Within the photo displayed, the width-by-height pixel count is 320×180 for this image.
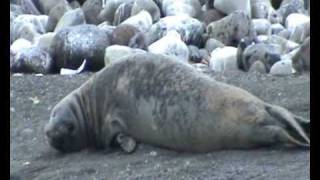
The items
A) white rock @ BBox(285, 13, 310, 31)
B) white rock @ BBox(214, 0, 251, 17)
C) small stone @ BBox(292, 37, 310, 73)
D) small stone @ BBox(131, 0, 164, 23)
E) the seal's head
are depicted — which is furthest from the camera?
small stone @ BBox(131, 0, 164, 23)

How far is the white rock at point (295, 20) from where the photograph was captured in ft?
37.9

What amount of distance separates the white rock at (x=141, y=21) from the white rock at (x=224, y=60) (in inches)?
68.9

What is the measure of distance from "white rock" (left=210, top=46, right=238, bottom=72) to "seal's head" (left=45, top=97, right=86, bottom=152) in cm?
359

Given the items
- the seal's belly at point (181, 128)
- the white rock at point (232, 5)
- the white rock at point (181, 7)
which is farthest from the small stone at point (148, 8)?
the seal's belly at point (181, 128)

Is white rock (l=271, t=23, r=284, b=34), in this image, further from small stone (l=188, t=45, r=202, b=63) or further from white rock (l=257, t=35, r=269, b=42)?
small stone (l=188, t=45, r=202, b=63)

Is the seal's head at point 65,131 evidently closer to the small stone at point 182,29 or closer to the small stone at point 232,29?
the small stone at point 182,29

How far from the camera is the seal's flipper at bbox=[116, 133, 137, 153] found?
17.2 ft

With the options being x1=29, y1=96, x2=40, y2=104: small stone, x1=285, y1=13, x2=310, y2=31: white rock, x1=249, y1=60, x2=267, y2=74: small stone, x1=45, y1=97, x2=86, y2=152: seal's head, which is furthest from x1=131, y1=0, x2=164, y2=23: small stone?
x1=45, y1=97, x2=86, y2=152: seal's head

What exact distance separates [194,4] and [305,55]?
5.26 metres

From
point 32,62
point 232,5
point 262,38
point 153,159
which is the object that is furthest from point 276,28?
point 153,159

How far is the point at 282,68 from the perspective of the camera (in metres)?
8.11

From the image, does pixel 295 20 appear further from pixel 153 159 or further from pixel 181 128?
pixel 153 159

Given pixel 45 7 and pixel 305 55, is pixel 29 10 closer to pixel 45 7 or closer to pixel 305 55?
pixel 45 7

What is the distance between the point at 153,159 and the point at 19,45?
20.1ft
